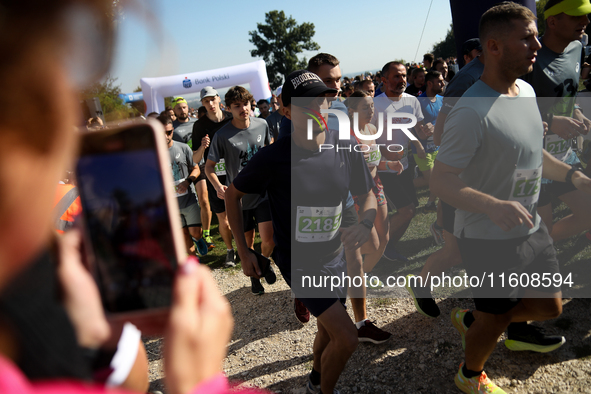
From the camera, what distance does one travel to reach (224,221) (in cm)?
536

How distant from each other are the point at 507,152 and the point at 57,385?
2.43 meters

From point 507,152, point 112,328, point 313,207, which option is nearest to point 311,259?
point 313,207

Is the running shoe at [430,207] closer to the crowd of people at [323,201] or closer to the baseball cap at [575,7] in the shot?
the crowd of people at [323,201]

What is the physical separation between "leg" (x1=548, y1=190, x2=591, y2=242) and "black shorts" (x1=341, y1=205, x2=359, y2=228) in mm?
2056

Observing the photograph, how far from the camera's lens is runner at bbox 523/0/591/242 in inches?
129

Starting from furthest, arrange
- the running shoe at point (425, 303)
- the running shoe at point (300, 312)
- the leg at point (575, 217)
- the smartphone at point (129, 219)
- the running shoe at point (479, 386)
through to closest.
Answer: the leg at point (575, 217), the running shoe at point (300, 312), the running shoe at point (425, 303), the running shoe at point (479, 386), the smartphone at point (129, 219)

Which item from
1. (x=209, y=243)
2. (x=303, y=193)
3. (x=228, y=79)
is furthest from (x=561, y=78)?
(x=228, y=79)

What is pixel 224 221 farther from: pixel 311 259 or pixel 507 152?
pixel 507 152

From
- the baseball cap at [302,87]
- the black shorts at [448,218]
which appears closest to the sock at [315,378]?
the black shorts at [448,218]

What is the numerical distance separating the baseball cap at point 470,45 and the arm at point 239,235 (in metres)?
3.18

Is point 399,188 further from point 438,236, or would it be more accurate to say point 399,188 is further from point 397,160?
point 438,236

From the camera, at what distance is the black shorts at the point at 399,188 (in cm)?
467

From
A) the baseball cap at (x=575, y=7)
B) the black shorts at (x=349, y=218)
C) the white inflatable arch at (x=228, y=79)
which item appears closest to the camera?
the black shorts at (x=349, y=218)

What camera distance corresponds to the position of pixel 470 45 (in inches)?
170
